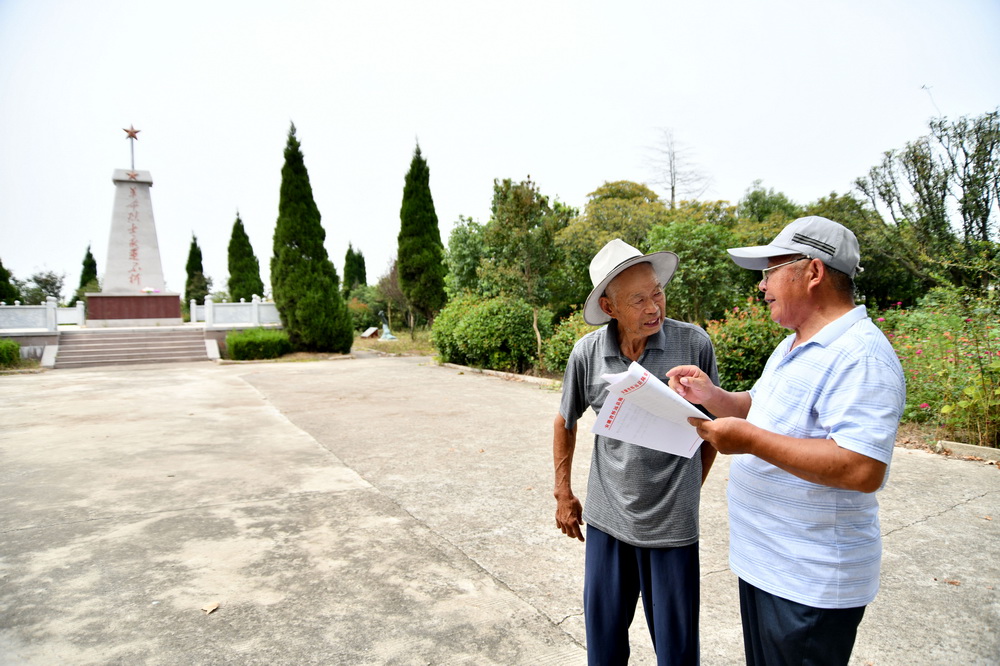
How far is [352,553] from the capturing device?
3492mm

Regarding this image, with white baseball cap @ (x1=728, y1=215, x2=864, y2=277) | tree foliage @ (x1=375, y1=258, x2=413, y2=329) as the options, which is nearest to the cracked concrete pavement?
white baseball cap @ (x1=728, y1=215, x2=864, y2=277)

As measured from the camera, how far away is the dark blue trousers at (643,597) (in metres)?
1.86

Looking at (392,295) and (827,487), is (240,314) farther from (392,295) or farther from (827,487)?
(827,487)

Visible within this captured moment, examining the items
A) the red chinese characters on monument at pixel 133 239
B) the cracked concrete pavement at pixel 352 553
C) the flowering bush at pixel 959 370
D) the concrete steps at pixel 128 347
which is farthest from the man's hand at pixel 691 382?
the red chinese characters on monument at pixel 133 239

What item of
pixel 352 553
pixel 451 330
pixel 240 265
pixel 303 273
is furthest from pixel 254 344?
pixel 240 265

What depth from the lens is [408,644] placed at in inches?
100

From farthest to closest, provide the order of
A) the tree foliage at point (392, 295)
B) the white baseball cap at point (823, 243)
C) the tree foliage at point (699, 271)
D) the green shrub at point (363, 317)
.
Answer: the green shrub at point (363, 317)
the tree foliage at point (392, 295)
the tree foliage at point (699, 271)
the white baseball cap at point (823, 243)

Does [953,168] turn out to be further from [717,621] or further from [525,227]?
[717,621]

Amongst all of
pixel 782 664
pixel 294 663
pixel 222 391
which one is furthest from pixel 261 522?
pixel 222 391

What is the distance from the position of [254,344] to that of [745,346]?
14.6 m

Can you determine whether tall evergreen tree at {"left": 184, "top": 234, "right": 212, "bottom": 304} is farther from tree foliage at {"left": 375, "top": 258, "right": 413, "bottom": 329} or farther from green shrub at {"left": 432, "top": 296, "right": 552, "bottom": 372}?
green shrub at {"left": 432, "top": 296, "right": 552, "bottom": 372}

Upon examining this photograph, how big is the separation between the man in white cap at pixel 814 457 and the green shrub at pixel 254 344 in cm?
1850

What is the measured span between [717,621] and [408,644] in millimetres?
1320

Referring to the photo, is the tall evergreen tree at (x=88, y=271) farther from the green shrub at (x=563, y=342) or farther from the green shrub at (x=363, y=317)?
the green shrub at (x=563, y=342)
